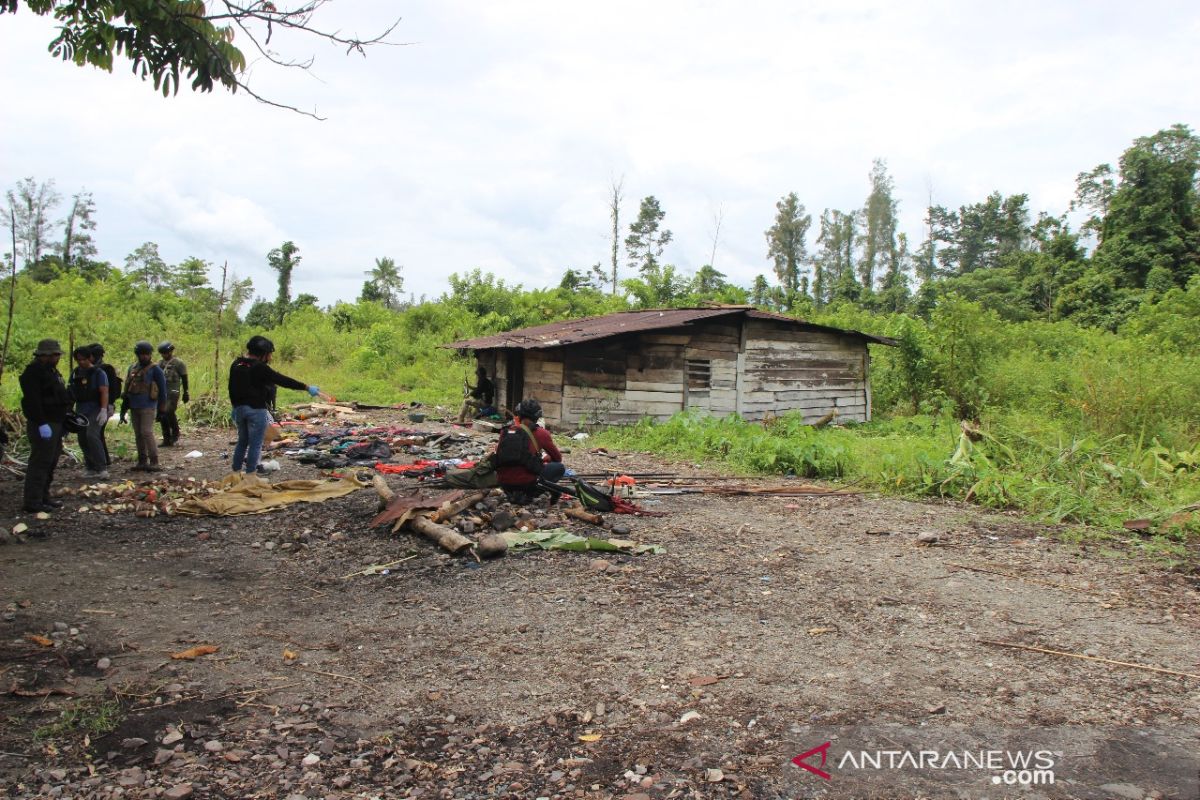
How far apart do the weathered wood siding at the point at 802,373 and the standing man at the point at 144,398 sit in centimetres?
1097

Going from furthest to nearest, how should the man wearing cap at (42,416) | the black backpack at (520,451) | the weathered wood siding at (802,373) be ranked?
the weathered wood siding at (802,373), the black backpack at (520,451), the man wearing cap at (42,416)

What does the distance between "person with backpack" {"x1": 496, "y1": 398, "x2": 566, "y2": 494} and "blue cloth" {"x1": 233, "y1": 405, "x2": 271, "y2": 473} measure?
2978 millimetres

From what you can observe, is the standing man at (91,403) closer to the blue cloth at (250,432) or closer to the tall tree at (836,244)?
the blue cloth at (250,432)

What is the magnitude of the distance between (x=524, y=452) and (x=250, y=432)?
11.5 feet

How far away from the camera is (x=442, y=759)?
2988mm

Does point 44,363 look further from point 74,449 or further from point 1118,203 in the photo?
point 1118,203

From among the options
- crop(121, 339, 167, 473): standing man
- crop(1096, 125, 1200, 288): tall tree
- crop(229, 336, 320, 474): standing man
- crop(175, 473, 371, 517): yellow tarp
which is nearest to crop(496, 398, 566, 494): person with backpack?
crop(175, 473, 371, 517): yellow tarp

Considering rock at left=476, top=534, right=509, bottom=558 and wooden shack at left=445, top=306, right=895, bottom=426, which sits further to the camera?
wooden shack at left=445, top=306, right=895, bottom=426

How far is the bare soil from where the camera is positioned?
2.85 metres

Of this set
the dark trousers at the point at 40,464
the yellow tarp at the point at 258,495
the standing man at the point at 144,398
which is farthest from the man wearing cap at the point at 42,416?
the standing man at the point at 144,398

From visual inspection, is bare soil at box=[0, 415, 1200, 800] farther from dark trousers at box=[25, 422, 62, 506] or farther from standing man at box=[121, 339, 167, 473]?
standing man at box=[121, 339, 167, 473]

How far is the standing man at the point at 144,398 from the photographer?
8.84 metres

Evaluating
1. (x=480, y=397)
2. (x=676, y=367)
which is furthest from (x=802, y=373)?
(x=480, y=397)

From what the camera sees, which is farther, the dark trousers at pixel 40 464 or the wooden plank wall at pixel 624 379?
the wooden plank wall at pixel 624 379
